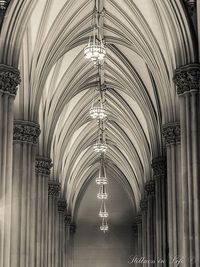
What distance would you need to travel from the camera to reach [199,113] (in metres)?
22.4

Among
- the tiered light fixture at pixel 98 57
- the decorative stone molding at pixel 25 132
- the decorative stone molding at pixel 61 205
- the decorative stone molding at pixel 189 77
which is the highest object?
the tiered light fixture at pixel 98 57

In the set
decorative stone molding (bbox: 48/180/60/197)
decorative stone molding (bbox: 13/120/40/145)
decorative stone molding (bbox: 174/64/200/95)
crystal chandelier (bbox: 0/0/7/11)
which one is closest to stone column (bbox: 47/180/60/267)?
decorative stone molding (bbox: 48/180/60/197)

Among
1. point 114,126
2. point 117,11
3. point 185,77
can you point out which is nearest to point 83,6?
point 117,11

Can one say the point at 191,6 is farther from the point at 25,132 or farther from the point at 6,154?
the point at 25,132

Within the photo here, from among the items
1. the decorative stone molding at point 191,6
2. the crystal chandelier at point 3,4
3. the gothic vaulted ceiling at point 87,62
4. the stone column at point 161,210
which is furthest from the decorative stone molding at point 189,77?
the stone column at point 161,210

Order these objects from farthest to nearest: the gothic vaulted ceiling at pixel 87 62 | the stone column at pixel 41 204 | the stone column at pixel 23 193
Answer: the stone column at pixel 41 204 → the stone column at pixel 23 193 → the gothic vaulted ceiling at pixel 87 62

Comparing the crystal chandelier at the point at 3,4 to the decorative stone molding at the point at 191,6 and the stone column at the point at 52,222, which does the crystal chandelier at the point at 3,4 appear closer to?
the decorative stone molding at the point at 191,6

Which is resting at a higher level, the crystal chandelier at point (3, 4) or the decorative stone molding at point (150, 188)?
the crystal chandelier at point (3, 4)

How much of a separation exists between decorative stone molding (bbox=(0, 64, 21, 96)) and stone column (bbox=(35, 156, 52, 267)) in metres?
10.2

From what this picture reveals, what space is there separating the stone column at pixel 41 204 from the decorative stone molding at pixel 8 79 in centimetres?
1018

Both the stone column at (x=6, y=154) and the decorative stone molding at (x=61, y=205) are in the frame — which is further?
the decorative stone molding at (x=61, y=205)

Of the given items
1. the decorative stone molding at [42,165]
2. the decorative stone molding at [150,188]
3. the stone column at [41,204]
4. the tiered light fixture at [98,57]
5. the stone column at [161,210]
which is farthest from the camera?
the decorative stone molding at [150,188]

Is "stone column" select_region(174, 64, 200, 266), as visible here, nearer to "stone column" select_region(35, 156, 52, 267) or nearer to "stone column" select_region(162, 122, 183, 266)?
"stone column" select_region(162, 122, 183, 266)

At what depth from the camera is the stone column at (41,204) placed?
102 feet
